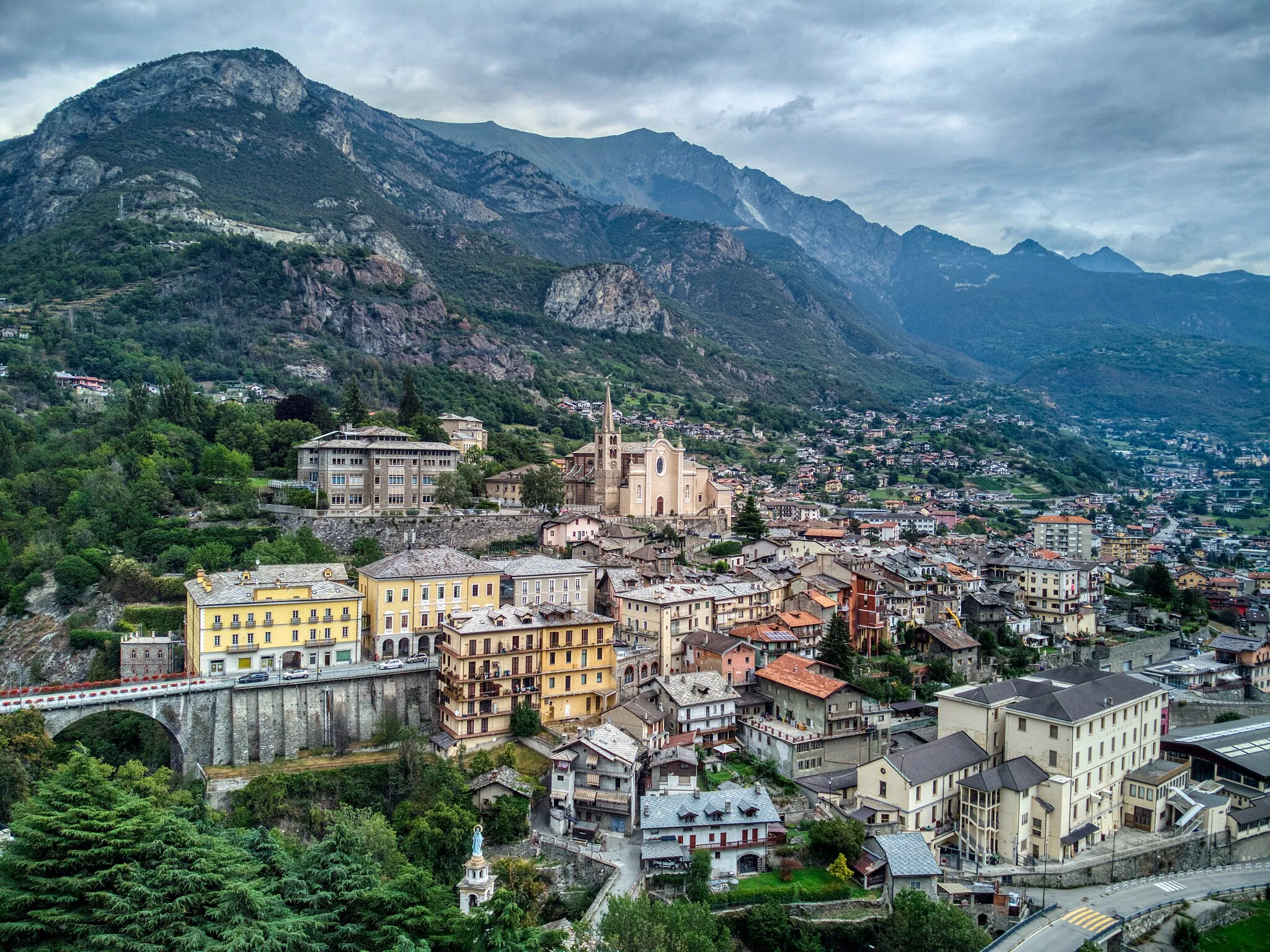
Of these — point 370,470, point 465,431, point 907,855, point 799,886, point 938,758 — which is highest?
point 465,431

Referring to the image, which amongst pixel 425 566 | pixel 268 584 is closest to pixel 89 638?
pixel 268 584

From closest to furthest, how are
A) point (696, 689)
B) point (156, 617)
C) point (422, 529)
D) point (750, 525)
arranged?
point (696, 689) < point (156, 617) < point (422, 529) < point (750, 525)

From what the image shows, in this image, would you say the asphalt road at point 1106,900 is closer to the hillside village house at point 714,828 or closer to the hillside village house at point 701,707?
the hillside village house at point 714,828

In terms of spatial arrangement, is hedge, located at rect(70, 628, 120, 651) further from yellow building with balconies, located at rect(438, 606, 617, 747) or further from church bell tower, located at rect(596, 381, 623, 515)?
church bell tower, located at rect(596, 381, 623, 515)

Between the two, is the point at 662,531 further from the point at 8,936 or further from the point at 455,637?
the point at 8,936

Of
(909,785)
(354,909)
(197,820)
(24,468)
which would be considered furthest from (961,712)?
(24,468)

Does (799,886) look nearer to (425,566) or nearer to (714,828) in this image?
(714,828)
